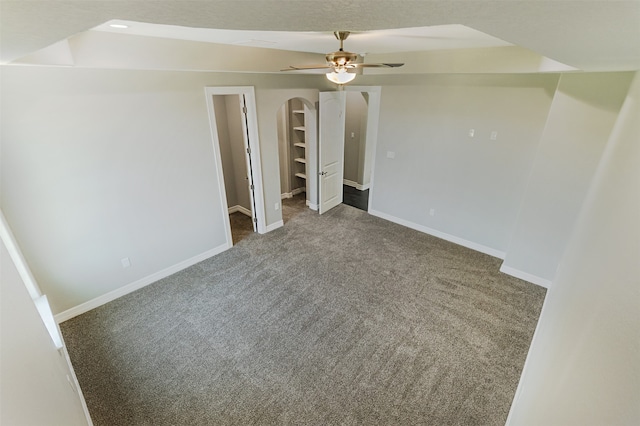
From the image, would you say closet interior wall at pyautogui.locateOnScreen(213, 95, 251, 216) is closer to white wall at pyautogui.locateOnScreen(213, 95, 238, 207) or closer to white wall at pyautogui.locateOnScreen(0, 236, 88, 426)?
white wall at pyautogui.locateOnScreen(213, 95, 238, 207)

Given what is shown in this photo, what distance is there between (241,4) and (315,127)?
191 inches

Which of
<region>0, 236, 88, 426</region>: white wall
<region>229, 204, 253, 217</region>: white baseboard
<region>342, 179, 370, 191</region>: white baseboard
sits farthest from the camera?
<region>342, 179, 370, 191</region>: white baseboard

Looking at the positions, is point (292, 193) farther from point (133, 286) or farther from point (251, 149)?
point (133, 286)

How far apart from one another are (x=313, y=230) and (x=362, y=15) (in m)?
4.52

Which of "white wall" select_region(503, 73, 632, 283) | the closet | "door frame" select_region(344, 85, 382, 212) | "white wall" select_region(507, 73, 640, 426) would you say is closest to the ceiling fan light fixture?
"white wall" select_region(507, 73, 640, 426)

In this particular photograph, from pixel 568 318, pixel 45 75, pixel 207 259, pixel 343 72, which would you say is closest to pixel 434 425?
pixel 568 318

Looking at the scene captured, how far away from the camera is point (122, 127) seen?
10.3ft

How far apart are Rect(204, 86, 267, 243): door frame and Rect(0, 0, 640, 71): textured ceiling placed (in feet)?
10.2

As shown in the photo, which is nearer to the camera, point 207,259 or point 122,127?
point 122,127

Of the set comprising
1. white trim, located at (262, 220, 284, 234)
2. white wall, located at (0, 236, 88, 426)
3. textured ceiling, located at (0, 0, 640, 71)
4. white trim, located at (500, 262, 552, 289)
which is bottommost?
white trim, located at (262, 220, 284, 234)

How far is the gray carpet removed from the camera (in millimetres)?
2371

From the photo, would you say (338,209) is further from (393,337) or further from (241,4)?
(241,4)

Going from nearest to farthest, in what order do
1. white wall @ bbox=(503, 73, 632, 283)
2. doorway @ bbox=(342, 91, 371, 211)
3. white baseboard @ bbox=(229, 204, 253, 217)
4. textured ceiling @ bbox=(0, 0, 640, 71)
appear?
1. textured ceiling @ bbox=(0, 0, 640, 71)
2. white wall @ bbox=(503, 73, 632, 283)
3. white baseboard @ bbox=(229, 204, 253, 217)
4. doorway @ bbox=(342, 91, 371, 211)

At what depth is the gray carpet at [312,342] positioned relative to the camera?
2.37 m
